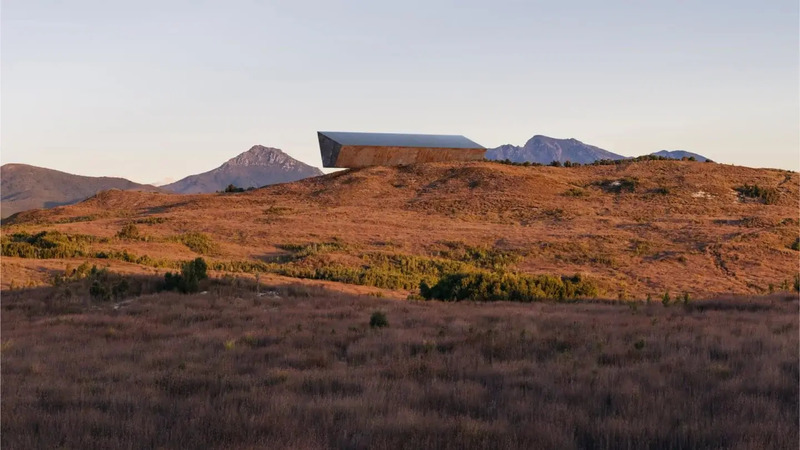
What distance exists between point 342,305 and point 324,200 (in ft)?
123

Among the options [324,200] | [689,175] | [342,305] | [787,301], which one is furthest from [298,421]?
[689,175]

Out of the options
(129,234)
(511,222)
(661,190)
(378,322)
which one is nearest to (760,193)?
(661,190)

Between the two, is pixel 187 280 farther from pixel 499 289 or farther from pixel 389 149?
pixel 389 149

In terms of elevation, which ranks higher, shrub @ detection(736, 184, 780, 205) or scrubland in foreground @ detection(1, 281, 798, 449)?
shrub @ detection(736, 184, 780, 205)

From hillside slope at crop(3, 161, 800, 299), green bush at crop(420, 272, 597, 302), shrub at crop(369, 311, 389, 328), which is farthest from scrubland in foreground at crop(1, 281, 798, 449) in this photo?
hillside slope at crop(3, 161, 800, 299)

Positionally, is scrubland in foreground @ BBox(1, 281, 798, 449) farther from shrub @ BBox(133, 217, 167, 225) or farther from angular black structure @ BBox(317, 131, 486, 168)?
angular black structure @ BBox(317, 131, 486, 168)

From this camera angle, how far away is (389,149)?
221 ft

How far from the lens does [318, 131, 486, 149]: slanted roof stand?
65.3 meters

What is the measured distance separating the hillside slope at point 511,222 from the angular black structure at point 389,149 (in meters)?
1.85

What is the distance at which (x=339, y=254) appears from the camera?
109ft

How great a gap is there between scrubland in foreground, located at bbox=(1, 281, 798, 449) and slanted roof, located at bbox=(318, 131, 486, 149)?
166ft

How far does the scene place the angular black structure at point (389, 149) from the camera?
64125 mm

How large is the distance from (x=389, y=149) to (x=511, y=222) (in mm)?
25112

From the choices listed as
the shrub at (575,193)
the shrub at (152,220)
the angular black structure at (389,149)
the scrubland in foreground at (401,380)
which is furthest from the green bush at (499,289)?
the angular black structure at (389,149)
